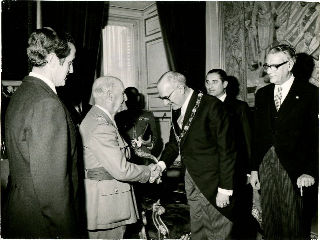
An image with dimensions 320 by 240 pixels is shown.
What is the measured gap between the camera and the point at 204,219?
262 centimetres

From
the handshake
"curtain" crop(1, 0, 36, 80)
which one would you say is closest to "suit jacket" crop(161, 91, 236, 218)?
the handshake

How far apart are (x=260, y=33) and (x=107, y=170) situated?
126 inches

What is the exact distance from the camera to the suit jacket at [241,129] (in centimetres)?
385

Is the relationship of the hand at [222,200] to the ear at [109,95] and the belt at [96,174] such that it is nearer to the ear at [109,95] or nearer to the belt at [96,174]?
the belt at [96,174]

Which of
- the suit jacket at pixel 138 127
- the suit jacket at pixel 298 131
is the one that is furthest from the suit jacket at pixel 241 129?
the suit jacket at pixel 138 127

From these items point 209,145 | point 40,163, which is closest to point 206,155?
point 209,145

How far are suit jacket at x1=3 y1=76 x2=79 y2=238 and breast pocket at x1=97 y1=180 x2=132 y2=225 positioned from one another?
673mm

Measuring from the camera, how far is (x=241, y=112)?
3.89 meters

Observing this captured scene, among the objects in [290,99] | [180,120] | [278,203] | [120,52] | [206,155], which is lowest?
[278,203]

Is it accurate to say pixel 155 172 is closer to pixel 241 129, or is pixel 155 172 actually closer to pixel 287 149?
pixel 287 149

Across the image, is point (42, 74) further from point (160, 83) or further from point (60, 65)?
point (160, 83)

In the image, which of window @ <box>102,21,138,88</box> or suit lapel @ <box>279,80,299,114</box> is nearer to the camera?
suit lapel @ <box>279,80,299,114</box>

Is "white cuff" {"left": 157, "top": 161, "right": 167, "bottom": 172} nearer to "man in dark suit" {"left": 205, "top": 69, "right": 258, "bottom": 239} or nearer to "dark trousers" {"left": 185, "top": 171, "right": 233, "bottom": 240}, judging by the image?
"dark trousers" {"left": 185, "top": 171, "right": 233, "bottom": 240}

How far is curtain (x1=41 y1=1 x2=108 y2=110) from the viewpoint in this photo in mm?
3854
